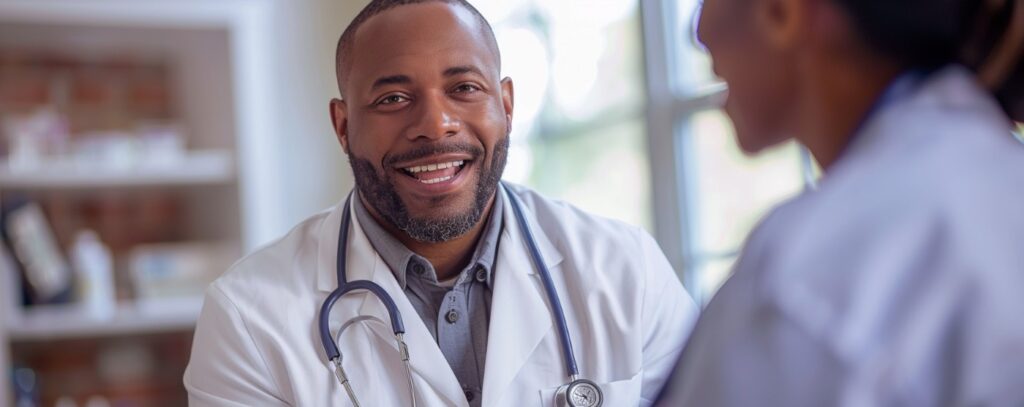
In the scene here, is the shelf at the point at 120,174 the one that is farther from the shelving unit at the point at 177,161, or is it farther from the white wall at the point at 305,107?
the white wall at the point at 305,107

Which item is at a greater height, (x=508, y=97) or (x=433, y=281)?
(x=508, y=97)

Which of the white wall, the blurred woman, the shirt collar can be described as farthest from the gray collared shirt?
the white wall

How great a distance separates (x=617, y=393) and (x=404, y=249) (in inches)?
15.1

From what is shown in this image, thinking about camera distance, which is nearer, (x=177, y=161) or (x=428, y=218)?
(x=428, y=218)

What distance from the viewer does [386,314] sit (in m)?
1.48

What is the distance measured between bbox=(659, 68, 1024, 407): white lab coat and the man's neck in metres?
0.98

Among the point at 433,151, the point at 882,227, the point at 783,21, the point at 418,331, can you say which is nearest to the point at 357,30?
the point at 433,151

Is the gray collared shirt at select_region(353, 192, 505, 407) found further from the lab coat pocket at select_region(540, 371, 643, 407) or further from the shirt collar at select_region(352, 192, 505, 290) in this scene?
the lab coat pocket at select_region(540, 371, 643, 407)

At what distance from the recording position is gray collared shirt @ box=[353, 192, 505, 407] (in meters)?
1.51

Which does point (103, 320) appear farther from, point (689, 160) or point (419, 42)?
point (419, 42)

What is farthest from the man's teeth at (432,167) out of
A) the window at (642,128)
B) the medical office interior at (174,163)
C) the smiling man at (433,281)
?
the medical office interior at (174,163)

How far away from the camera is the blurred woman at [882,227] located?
1.89ft

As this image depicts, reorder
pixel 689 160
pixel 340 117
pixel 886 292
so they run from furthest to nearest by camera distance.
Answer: pixel 689 160, pixel 340 117, pixel 886 292

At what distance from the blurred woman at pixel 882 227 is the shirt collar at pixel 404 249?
0.86m
